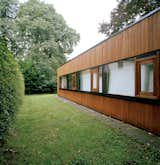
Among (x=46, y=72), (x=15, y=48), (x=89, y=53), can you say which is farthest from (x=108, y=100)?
(x=15, y=48)

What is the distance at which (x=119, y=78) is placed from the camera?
7.73 metres

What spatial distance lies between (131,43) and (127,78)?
1171 mm

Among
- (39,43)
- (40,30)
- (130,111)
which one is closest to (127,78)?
(130,111)

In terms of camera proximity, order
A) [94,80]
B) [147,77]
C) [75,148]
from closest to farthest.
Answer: [75,148] → [147,77] → [94,80]

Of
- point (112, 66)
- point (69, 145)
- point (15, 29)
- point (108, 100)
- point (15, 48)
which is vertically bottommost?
point (69, 145)

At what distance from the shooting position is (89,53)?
11.0 metres

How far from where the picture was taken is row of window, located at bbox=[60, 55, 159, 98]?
564 cm

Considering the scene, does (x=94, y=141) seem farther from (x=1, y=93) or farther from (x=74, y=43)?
(x=74, y=43)

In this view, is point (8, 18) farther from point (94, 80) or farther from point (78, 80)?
point (94, 80)

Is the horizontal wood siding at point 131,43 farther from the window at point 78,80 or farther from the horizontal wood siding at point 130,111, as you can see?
the window at point 78,80

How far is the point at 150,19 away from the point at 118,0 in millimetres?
15770

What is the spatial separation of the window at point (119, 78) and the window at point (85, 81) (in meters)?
2.32

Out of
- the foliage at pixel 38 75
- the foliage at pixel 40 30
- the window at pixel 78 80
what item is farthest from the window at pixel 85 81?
the foliage at pixel 40 30

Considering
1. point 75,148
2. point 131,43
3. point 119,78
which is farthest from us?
point 119,78
